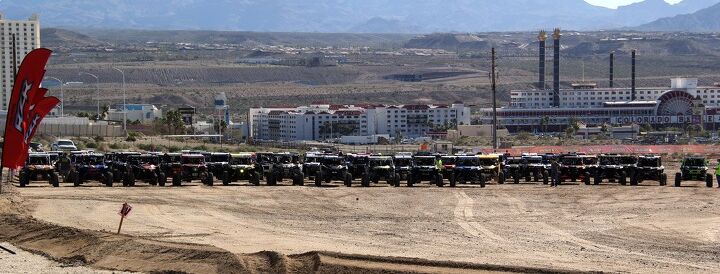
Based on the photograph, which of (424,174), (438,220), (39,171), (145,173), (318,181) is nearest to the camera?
(438,220)

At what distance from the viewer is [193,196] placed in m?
48.5

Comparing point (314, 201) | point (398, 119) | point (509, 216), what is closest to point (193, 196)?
point (314, 201)

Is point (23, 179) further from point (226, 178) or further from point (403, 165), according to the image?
point (403, 165)

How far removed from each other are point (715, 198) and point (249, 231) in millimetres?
20548

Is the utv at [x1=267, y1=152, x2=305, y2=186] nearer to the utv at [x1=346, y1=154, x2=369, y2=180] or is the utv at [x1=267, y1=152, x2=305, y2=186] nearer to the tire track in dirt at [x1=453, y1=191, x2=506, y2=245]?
Result: the utv at [x1=346, y1=154, x2=369, y2=180]

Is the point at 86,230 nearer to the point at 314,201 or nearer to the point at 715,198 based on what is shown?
the point at 314,201

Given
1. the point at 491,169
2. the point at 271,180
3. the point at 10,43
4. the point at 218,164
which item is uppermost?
the point at 10,43

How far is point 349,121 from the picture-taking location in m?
172

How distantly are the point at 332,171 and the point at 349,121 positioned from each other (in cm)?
11448

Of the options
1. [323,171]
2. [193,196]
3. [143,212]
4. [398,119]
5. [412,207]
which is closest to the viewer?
[143,212]

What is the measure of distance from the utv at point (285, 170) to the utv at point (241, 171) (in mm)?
612

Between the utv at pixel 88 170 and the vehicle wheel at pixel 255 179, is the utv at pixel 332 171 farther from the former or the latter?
the utv at pixel 88 170

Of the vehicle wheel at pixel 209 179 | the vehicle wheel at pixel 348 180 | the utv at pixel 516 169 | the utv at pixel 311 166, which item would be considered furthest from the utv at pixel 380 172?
the vehicle wheel at pixel 209 179

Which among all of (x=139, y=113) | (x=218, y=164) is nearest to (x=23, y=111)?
(x=218, y=164)
